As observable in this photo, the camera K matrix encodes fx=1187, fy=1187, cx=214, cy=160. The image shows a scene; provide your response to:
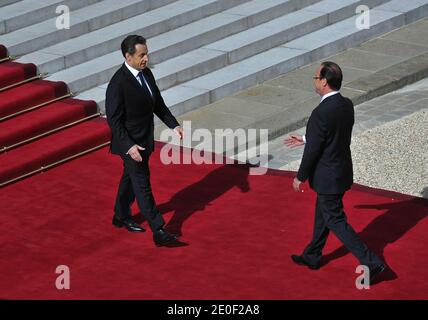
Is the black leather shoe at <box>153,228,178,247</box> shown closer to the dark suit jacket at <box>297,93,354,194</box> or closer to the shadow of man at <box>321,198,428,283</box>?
the shadow of man at <box>321,198,428,283</box>

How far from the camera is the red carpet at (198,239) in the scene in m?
9.45

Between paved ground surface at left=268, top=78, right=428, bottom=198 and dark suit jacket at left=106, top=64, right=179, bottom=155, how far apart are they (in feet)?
7.98

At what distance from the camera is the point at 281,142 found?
12.8 m

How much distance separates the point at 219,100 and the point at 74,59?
175 centimetres

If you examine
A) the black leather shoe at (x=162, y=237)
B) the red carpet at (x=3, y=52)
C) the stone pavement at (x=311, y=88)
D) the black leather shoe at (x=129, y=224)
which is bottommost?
the stone pavement at (x=311, y=88)

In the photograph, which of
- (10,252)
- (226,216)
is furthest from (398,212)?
(10,252)

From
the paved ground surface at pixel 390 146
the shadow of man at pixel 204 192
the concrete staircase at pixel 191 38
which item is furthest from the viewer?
the concrete staircase at pixel 191 38

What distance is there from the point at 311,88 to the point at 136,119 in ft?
14.1

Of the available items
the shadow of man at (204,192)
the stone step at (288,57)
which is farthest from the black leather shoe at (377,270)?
the stone step at (288,57)

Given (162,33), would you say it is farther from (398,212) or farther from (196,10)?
(398,212)

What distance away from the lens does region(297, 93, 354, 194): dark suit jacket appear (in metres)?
9.02

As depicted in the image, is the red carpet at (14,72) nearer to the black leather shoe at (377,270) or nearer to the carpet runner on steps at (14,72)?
the carpet runner on steps at (14,72)

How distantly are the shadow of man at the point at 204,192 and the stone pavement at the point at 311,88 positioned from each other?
0.61 meters

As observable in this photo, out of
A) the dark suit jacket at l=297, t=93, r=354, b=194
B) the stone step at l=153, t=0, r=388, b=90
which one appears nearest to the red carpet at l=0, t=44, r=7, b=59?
the stone step at l=153, t=0, r=388, b=90
